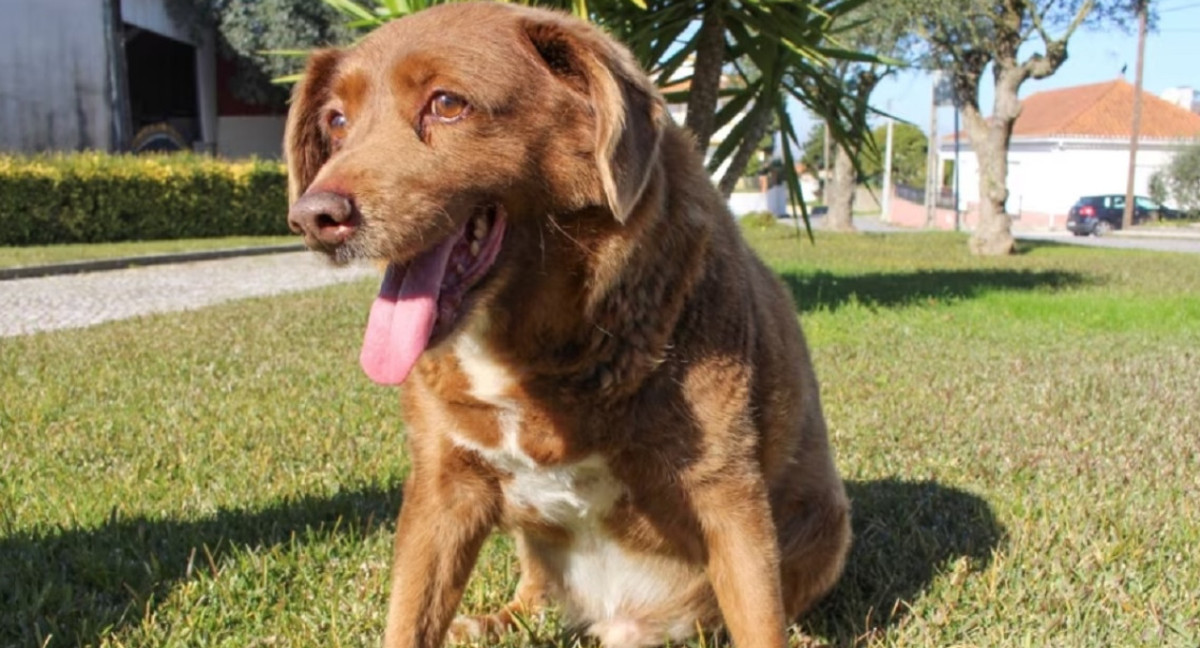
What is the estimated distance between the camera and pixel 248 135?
114 ft

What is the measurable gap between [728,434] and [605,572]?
0.58 m

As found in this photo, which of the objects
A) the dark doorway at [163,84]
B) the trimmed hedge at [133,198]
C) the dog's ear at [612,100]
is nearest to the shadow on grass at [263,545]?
the dog's ear at [612,100]

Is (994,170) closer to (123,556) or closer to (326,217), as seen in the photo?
(123,556)

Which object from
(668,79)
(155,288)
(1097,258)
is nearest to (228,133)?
(155,288)

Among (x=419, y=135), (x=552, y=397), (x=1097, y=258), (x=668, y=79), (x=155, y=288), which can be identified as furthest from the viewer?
(x=1097, y=258)

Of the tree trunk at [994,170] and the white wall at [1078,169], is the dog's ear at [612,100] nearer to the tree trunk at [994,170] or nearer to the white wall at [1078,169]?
the tree trunk at [994,170]

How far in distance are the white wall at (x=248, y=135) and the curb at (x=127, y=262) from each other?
14958 mm

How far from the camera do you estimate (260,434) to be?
5.09 m

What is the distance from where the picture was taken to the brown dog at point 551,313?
7.22ft

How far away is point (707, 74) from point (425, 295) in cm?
730

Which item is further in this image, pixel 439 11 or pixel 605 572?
pixel 605 572

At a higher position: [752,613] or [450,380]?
[450,380]

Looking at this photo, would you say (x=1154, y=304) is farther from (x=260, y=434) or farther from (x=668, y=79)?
(x=260, y=434)

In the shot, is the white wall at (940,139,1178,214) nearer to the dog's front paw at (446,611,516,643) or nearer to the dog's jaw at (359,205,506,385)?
the dog's front paw at (446,611,516,643)
